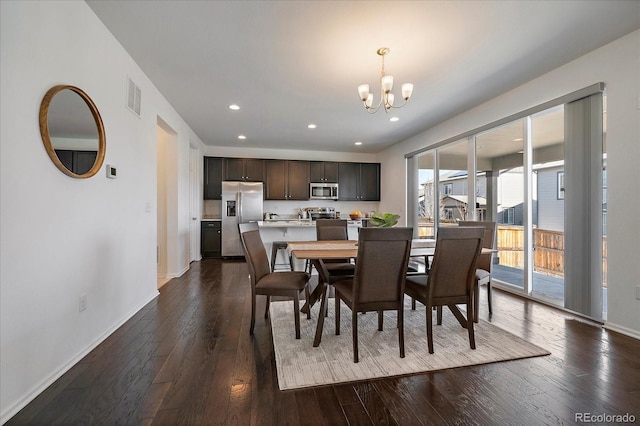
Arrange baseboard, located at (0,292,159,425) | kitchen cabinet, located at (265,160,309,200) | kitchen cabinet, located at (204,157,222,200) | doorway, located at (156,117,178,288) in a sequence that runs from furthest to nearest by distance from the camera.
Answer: kitchen cabinet, located at (265,160,309,200), kitchen cabinet, located at (204,157,222,200), doorway, located at (156,117,178,288), baseboard, located at (0,292,159,425)

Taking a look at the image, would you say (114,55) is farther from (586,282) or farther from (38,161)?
(586,282)

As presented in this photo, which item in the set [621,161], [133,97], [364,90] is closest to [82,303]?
[133,97]

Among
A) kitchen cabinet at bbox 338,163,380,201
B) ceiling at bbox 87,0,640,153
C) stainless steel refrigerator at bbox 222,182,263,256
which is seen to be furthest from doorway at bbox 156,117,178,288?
kitchen cabinet at bbox 338,163,380,201

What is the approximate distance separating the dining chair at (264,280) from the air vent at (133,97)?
176cm

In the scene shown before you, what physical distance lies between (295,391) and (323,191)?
17.9 ft

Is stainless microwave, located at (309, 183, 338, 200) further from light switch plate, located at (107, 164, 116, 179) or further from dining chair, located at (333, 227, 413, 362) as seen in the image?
dining chair, located at (333, 227, 413, 362)

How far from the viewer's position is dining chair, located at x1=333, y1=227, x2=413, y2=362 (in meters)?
1.83

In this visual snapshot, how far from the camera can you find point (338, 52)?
2600 millimetres

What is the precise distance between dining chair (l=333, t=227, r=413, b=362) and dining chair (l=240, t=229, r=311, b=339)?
486mm

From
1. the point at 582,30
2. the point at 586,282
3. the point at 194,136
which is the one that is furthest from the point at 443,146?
the point at 194,136

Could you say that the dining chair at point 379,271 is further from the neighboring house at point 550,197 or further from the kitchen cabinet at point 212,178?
the kitchen cabinet at point 212,178

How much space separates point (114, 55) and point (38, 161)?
4.55 ft

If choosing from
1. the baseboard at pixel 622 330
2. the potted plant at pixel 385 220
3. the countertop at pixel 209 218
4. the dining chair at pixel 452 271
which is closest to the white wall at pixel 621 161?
the baseboard at pixel 622 330

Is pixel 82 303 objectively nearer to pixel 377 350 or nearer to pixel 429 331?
pixel 377 350
